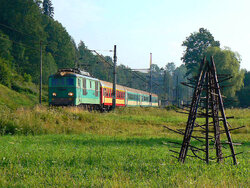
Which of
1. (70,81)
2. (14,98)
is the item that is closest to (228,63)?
(14,98)

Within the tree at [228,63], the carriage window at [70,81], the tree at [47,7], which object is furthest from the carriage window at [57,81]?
the tree at [47,7]

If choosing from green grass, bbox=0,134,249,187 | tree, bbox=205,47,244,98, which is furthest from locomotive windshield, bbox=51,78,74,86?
tree, bbox=205,47,244,98

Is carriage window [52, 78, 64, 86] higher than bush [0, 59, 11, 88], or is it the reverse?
bush [0, 59, 11, 88]

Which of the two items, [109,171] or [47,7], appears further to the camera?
[47,7]

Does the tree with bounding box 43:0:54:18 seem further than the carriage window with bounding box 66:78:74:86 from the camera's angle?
Yes

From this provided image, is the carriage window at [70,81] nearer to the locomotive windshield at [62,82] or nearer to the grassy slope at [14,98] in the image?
the locomotive windshield at [62,82]

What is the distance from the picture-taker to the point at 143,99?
54.7 metres

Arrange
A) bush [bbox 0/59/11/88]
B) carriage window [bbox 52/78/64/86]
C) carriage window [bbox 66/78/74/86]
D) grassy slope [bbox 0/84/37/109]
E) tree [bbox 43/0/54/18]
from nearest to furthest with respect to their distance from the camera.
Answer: carriage window [bbox 66/78/74/86], carriage window [bbox 52/78/64/86], grassy slope [bbox 0/84/37/109], bush [bbox 0/59/11/88], tree [bbox 43/0/54/18]

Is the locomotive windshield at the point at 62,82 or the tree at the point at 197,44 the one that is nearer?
the locomotive windshield at the point at 62,82

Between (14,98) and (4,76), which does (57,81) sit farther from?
(4,76)

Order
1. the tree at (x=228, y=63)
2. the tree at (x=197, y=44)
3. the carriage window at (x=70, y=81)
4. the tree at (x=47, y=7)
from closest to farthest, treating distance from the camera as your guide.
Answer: the carriage window at (x=70, y=81), the tree at (x=228, y=63), the tree at (x=197, y=44), the tree at (x=47, y=7)

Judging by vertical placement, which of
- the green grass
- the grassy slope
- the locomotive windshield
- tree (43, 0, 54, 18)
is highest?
tree (43, 0, 54, 18)

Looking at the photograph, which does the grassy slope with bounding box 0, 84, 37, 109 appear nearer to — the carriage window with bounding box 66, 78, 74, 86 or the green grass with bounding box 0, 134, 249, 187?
the carriage window with bounding box 66, 78, 74, 86

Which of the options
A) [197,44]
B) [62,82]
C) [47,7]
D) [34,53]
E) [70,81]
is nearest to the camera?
[70,81]
